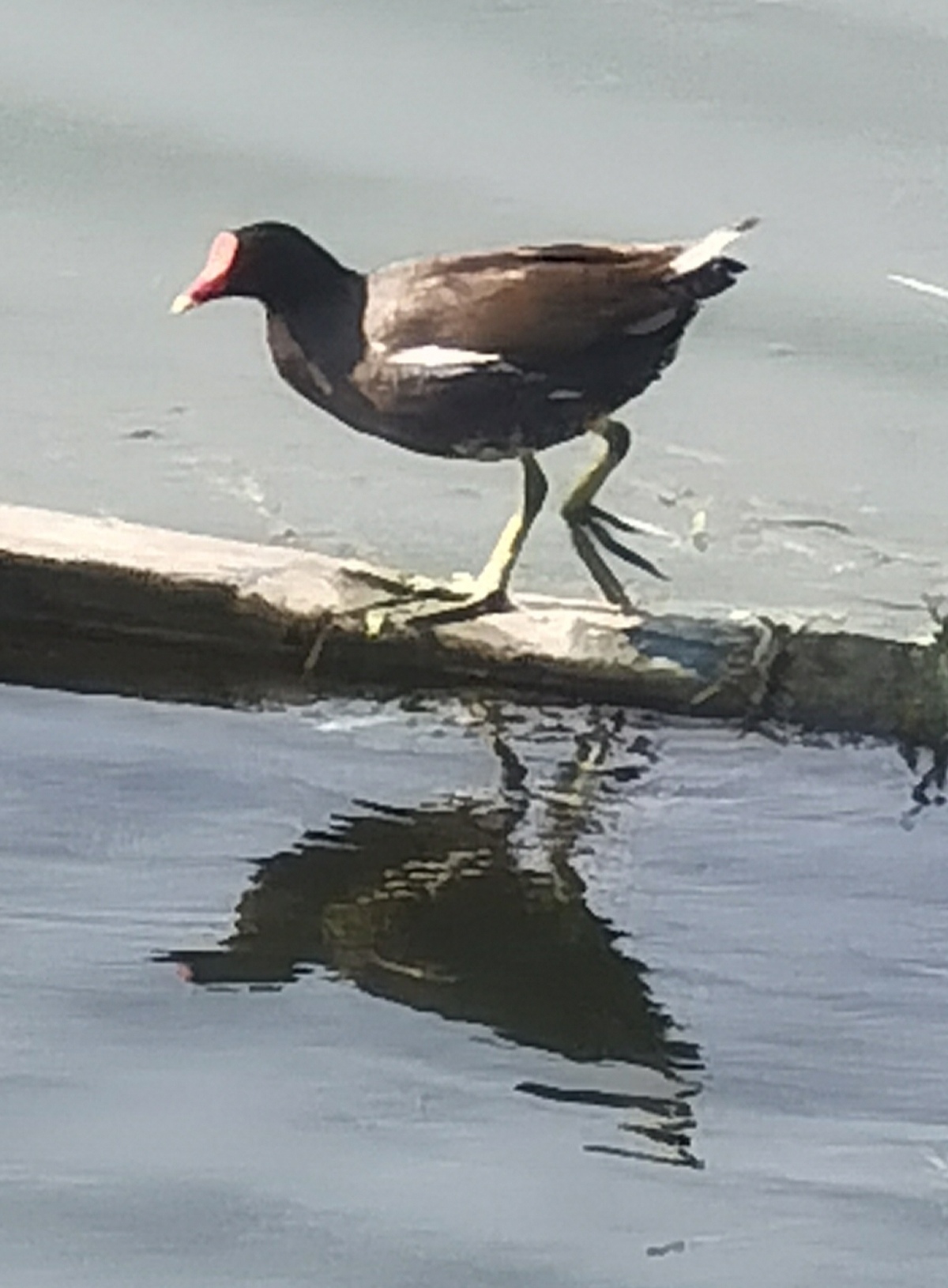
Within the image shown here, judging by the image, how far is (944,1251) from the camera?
13.5ft

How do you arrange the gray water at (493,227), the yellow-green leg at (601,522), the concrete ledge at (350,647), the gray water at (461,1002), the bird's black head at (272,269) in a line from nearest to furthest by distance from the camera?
the gray water at (461,1002)
the concrete ledge at (350,647)
the bird's black head at (272,269)
the yellow-green leg at (601,522)
the gray water at (493,227)

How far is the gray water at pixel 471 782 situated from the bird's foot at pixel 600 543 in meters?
0.06

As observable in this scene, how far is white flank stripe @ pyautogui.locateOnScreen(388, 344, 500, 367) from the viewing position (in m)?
5.45

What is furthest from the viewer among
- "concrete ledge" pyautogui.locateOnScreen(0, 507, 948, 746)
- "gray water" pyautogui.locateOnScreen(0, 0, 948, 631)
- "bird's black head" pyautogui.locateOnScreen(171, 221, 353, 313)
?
"gray water" pyautogui.locateOnScreen(0, 0, 948, 631)

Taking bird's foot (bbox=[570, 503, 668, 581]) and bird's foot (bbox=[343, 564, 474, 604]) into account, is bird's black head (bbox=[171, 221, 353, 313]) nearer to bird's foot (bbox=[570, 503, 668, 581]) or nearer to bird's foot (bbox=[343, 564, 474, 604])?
bird's foot (bbox=[343, 564, 474, 604])

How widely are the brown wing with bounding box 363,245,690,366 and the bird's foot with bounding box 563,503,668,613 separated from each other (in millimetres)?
495

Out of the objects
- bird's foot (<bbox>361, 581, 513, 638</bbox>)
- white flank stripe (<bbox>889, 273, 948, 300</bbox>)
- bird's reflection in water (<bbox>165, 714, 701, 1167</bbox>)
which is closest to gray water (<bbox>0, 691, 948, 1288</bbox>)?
bird's reflection in water (<bbox>165, 714, 701, 1167</bbox>)

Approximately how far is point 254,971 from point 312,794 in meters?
0.57

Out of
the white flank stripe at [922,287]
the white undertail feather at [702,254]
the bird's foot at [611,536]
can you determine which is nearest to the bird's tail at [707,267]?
the white undertail feather at [702,254]

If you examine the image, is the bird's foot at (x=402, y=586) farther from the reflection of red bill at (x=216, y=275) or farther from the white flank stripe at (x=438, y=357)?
the reflection of red bill at (x=216, y=275)

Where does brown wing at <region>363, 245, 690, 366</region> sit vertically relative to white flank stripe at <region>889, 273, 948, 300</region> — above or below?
below

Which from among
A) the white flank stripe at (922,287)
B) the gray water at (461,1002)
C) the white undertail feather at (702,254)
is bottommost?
the gray water at (461,1002)

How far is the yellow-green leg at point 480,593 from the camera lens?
5398mm

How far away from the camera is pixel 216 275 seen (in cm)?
573
